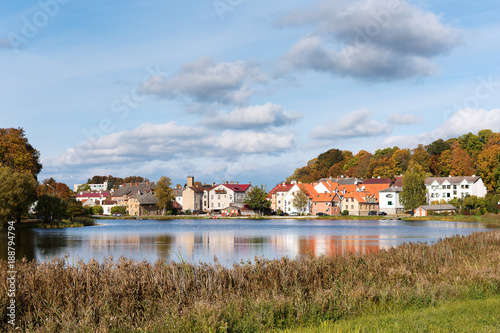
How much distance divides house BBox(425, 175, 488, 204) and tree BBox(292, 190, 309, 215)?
28.9 meters

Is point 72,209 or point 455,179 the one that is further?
point 455,179

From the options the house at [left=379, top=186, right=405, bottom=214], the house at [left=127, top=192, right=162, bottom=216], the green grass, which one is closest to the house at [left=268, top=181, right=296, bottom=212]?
the house at [left=379, top=186, right=405, bottom=214]

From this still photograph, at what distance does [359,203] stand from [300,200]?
14.1 m

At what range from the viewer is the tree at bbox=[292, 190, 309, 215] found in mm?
113500

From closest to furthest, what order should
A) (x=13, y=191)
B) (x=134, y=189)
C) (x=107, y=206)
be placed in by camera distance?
(x=13, y=191)
(x=107, y=206)
(x=134, y=189)

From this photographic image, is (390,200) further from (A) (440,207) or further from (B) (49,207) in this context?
(B) (49,207)

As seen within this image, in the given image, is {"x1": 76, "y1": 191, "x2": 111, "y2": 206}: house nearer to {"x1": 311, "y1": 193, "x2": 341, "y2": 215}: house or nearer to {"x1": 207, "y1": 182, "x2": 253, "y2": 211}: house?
{"x1": 207, "y1": 182, "x2": 253, "y2": 211}: house

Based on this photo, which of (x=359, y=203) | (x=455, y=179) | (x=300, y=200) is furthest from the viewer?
(x=300, y=200)

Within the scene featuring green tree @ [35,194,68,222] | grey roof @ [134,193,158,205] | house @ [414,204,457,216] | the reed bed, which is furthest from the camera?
grey roof @ [134,193,158,205]

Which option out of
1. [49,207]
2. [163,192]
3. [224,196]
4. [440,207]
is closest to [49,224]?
[49,207]

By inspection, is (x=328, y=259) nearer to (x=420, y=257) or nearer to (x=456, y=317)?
(x=420, y=257)

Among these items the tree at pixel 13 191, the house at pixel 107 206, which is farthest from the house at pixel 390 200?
the house at pixel 107 206

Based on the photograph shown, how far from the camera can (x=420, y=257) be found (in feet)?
60.5

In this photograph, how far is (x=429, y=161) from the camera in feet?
432
